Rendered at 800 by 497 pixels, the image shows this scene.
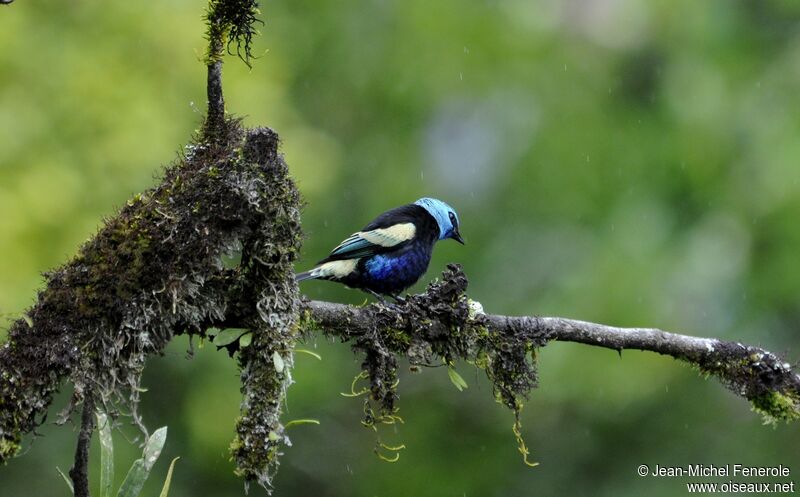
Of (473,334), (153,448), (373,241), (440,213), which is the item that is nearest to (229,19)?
(153,448)

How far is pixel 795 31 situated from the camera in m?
11.2

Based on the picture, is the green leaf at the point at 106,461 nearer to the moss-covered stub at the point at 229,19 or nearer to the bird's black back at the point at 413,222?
the moss-covered stub at the point at 229,19

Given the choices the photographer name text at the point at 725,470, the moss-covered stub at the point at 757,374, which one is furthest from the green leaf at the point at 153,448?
the photographer name text at the point at 725,470

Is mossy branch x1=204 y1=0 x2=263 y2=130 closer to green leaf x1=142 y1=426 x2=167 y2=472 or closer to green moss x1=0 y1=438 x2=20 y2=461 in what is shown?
→ green leaf x1=142 y1=426 x2=167 y2=472

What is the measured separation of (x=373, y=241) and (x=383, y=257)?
0.10m

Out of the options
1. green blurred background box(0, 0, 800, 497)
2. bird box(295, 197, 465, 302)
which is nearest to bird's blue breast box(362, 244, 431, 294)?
bird box(295, 197, 465, 302)

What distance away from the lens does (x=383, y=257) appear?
5.19 meters

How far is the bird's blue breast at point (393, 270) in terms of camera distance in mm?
5184

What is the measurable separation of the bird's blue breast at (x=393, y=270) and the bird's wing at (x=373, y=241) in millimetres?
45

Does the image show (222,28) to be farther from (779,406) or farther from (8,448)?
(779,406)

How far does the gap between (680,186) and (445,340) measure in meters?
7.67

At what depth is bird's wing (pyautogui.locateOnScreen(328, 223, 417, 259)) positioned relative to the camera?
5137 millimetres

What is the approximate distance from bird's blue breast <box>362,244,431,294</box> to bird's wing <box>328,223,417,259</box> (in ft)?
0.15

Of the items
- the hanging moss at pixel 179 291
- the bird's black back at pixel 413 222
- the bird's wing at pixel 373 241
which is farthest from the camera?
the bird's black back at pixel 413 222
